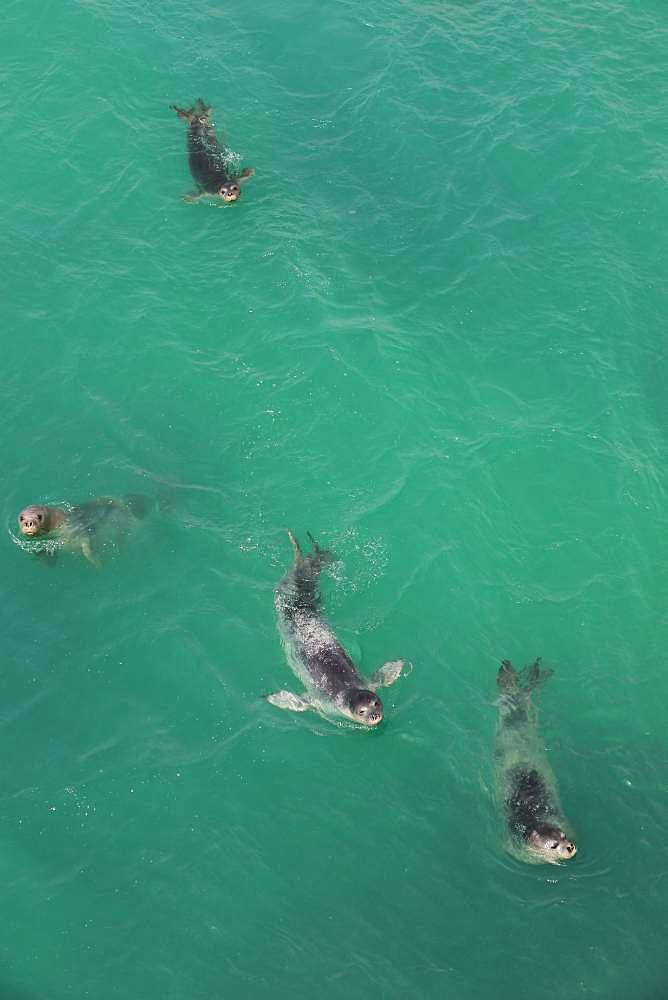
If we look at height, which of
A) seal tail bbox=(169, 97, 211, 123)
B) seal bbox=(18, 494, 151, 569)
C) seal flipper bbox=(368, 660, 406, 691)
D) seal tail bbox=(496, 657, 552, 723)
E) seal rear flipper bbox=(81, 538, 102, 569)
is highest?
seal tail bbox=(169, 97, 211, 123)

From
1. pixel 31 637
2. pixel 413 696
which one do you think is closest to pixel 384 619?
pixel 413 696

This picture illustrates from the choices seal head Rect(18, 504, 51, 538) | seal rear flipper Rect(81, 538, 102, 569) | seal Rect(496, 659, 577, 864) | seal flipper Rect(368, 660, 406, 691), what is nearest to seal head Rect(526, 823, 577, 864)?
seal Rect(496, 659, 577, 864)

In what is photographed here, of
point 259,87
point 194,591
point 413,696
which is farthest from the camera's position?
point 259,87

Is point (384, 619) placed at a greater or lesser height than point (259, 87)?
lesser

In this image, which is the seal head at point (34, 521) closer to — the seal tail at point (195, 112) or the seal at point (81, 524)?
the seal at point (81, 524)

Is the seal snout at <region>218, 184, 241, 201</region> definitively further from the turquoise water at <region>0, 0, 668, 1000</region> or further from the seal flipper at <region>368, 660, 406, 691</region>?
the seal flipper at <region>368, 660, 406, 691</region>

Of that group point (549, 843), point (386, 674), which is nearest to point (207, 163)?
point (386, 674)

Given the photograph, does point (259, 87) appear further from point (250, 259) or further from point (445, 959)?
point (445, 959)
